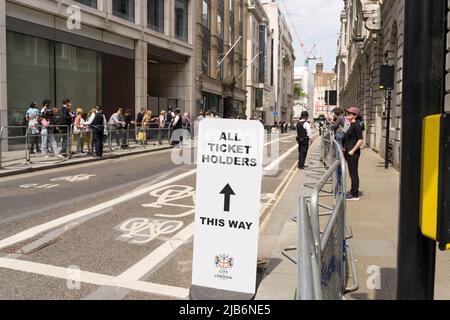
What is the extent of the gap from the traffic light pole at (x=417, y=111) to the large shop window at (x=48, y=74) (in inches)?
744

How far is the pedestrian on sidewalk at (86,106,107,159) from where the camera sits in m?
17.8

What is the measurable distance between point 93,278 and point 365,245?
11.0 feet

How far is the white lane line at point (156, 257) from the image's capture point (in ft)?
17.4

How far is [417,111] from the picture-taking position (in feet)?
8.41

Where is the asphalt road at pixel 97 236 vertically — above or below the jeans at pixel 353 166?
below

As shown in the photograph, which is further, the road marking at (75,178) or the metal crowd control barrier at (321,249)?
the road marking at (75,178)

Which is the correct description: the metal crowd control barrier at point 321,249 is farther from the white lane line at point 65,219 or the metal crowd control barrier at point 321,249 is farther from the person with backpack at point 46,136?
the person with backpack at point 46,136

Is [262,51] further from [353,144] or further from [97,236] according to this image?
[97,236]

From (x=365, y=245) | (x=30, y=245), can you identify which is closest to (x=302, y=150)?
→ (x=365, y=245)

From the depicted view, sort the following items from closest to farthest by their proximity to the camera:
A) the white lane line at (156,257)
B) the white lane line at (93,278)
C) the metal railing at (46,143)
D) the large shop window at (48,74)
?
1. the white lane line at (93,278)
2. the white lane line at (156,257)
3. the metal railing at (46,143)
4. the large shop window at (48,74)

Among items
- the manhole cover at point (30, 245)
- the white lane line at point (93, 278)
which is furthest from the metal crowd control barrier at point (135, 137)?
the white lane line at point (93, 278)
